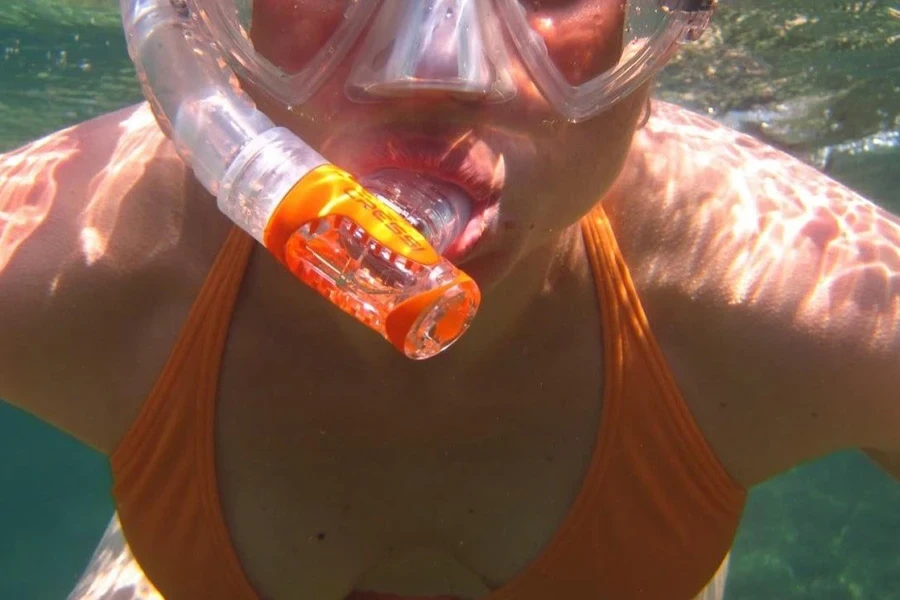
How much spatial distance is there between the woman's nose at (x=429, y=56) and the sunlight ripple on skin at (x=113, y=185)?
1.11 metres

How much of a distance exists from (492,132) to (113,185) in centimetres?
141

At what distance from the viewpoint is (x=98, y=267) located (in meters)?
2.28

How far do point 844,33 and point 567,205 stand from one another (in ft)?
21.3

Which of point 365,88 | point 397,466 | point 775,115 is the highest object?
point 365,88

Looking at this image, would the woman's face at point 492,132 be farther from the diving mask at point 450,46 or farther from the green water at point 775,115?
the green water at point 775,115

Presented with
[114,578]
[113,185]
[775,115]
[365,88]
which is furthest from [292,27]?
[775,115]

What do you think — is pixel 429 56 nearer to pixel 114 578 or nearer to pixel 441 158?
pixel 441 158

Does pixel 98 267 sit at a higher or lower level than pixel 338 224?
lower

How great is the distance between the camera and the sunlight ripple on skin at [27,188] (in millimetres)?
2299

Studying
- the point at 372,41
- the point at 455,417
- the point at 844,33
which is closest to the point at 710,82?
the point at 844,33

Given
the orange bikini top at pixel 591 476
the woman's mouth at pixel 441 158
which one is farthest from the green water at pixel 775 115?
the woman's mouth at pixel 441 158

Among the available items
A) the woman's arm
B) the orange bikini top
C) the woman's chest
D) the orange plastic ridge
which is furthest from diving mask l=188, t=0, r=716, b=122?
the woman's chest

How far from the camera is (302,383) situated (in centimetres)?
239

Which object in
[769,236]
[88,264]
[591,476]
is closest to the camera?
[88,264]
